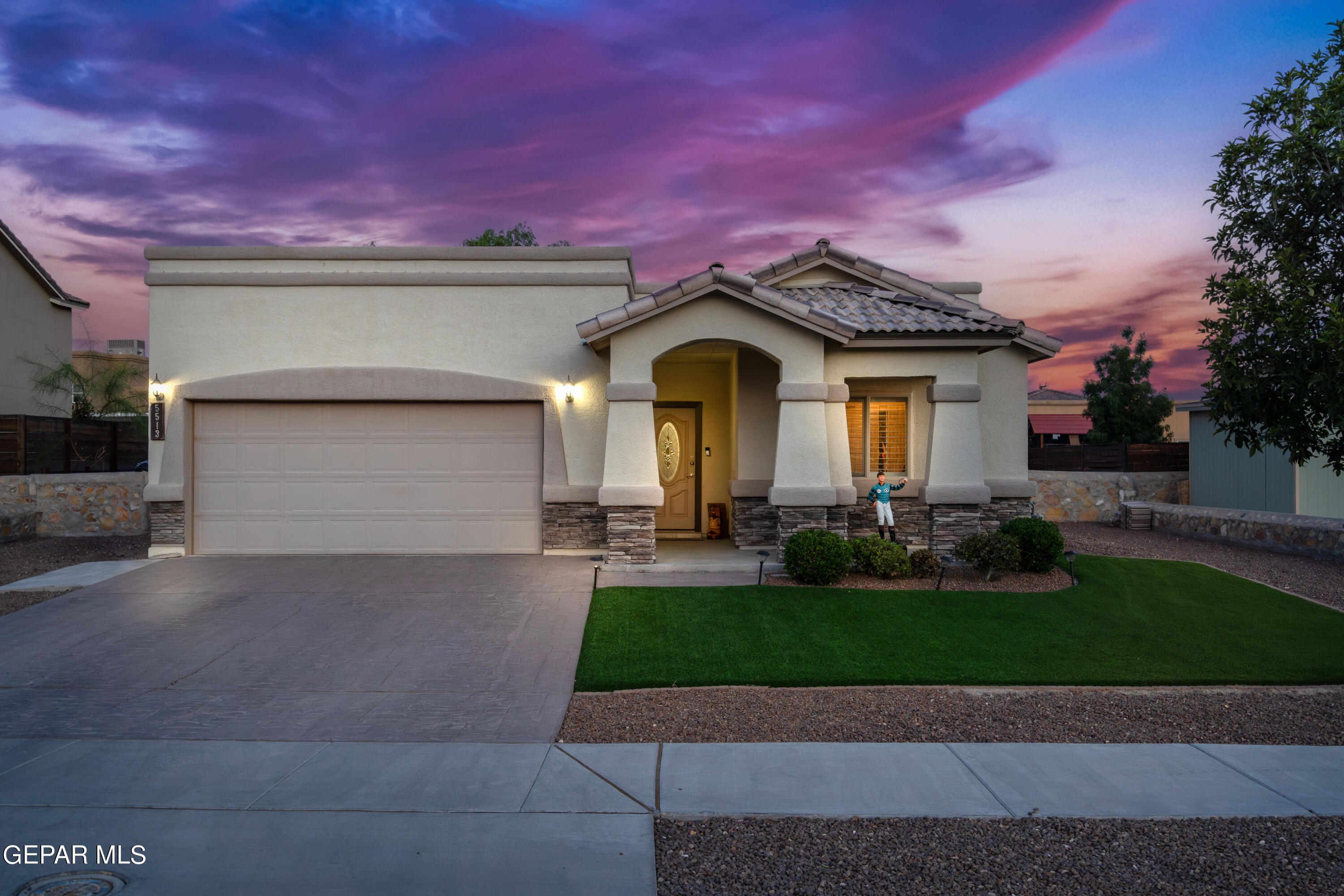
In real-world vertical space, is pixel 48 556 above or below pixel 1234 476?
below

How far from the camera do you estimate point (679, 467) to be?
48.9ft

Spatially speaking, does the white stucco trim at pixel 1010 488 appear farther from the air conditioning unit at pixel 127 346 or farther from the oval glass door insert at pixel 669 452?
the air conditioning unit at pixel 127 346

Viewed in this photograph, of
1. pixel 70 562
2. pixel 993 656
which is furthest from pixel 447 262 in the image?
pixel 993 656

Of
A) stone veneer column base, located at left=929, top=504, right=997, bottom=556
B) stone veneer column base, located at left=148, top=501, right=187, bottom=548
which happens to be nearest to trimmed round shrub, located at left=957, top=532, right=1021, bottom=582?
stone veneer column base, located at left=929, top=504, right=997, bottom=556

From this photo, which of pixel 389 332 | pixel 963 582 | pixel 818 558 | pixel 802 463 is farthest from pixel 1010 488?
pixel 389 332

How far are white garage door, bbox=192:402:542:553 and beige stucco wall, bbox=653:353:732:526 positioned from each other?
3.07 metres

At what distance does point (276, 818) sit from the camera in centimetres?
437

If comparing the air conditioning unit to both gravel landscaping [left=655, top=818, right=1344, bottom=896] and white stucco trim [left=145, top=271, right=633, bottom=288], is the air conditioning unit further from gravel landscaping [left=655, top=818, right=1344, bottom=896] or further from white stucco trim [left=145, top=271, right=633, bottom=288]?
gravel landscaping [left=655, top=818, right=1344, bottom=896]

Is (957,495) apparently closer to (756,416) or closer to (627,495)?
(756,416)

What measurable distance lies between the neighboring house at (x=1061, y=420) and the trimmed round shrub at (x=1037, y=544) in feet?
58.5

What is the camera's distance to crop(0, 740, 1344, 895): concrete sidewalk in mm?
3898

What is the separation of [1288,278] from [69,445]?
22455mm

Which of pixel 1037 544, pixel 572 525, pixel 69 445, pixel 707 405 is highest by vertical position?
pixel 707 405

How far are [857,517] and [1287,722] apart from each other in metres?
6.98
